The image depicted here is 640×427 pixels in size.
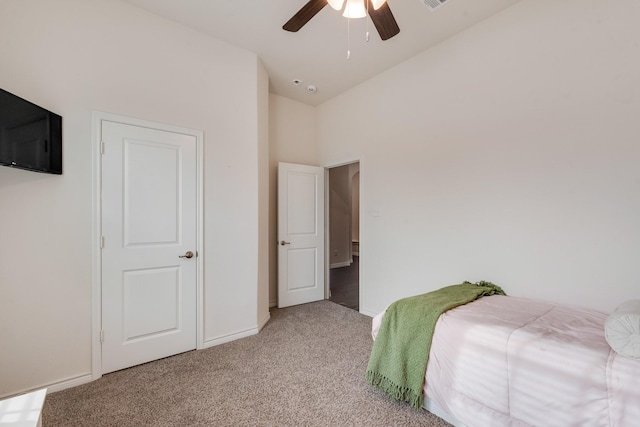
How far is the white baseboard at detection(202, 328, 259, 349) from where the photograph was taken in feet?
8.92

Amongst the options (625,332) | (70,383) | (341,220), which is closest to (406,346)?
(625,332)

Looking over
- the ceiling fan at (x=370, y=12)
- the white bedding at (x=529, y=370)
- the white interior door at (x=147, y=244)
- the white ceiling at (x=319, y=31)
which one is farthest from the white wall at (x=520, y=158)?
the white interior door at (x=147, y=244)

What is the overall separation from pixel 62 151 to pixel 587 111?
383 cm

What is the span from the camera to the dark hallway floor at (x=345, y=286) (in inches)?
163

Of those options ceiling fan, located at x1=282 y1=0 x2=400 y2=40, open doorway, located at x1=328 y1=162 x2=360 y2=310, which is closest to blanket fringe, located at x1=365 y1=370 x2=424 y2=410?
ceiling fan, located at x1=282 y1=0 x2=400 y2=40

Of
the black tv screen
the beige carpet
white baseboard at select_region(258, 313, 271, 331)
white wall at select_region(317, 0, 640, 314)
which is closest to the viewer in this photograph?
the black tv screen

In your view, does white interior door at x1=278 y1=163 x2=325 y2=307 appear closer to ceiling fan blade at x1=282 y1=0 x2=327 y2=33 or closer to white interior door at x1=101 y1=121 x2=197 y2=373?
white interior door at x1=101 y1=121 x2=197 y2=373

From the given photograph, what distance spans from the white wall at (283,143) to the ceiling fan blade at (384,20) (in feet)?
7.40

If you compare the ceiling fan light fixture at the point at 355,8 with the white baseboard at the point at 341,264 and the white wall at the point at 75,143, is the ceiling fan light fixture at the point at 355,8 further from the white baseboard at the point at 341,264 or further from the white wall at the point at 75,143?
the white baseboard at the point at 341,264

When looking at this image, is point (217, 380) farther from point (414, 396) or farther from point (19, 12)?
point (19, 12)

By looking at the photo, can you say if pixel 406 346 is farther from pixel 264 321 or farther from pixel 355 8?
pixel 355 8

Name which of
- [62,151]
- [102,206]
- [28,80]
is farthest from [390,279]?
[28,80]

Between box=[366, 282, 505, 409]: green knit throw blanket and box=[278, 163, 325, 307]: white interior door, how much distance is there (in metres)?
2.08

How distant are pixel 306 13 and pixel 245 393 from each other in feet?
8.84
